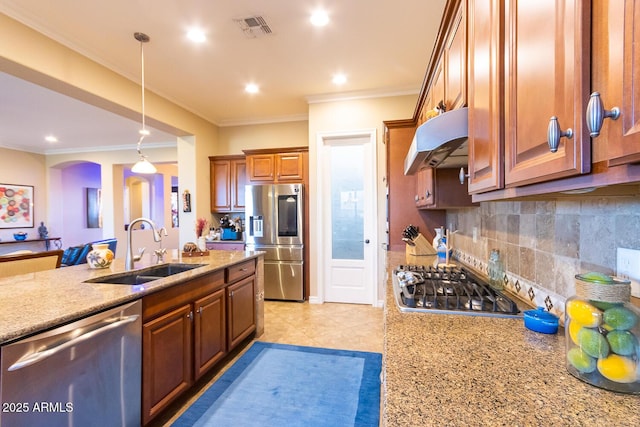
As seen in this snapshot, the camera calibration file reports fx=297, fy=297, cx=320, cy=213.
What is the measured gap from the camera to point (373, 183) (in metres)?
4.02

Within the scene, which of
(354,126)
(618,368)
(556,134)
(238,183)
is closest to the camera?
(556,134)

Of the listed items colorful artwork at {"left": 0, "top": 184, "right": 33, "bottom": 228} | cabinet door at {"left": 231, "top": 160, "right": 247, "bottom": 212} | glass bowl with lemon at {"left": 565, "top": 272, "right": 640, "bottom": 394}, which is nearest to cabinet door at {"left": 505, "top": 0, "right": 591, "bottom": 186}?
glass bowl with lemon at {"left": 565, "top": 272, "right": 640, "bottom": 394}

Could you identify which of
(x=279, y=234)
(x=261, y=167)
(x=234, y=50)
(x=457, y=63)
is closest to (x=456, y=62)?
(x=457, y=63)

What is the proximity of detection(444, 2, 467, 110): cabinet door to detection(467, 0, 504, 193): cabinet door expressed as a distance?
0.11 meters

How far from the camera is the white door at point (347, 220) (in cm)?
413

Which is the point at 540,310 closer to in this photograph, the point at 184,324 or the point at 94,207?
the point at 184,324

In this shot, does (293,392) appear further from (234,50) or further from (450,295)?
(234,50)

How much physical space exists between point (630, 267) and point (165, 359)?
2.21 metres

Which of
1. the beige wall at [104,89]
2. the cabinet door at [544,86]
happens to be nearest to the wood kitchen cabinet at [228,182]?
the beige wall at [104,89]

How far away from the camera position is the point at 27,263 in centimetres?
282

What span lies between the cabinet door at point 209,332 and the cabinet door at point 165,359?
0.07m

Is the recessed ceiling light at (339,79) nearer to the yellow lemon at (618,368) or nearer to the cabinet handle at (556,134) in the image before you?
the cabinet handle at (556,134)

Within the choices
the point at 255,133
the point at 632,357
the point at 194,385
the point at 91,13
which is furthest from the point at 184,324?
the point at 255,133

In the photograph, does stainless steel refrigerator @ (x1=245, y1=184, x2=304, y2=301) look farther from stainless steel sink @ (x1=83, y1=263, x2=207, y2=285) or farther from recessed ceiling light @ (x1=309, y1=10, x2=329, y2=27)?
recessed ceiling light @ (x1=309, y1=10, x2=329, y2=27)
